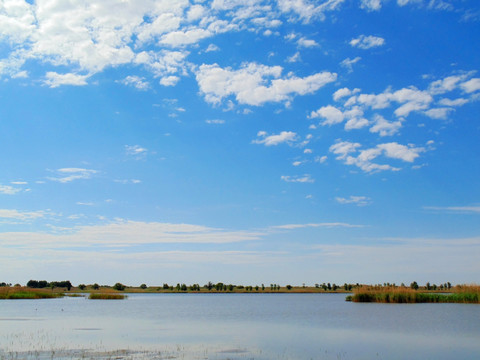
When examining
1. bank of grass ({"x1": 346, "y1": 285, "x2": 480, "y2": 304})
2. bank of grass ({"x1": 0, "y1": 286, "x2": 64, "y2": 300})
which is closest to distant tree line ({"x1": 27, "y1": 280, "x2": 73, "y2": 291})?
bank of grass ({"x1": 0, "y1": 286, "x2": 64, "y2": 300})

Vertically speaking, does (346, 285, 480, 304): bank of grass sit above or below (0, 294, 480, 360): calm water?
above

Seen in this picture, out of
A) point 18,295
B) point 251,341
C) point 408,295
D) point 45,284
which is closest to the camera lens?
point 251,341

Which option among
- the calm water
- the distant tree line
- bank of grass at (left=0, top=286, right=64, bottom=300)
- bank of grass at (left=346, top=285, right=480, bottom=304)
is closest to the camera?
the calm water

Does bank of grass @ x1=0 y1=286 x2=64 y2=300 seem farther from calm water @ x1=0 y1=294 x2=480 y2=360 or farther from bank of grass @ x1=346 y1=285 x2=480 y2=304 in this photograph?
bank of grass @ x1=346 y1=285 x2=480 y2=304

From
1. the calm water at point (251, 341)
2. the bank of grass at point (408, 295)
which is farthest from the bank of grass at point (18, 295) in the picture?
the bank of grass at point (408, 295)

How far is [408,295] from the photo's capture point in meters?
61.8

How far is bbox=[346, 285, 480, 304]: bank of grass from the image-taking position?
59188 millimetres

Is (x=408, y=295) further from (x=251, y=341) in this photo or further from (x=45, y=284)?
(x=45, y=284)

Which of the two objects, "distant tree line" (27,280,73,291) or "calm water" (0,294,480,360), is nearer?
"calm water" (0,294,480,360)

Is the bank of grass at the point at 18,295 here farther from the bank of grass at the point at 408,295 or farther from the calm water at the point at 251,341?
the bank of grass at the point at 408,295

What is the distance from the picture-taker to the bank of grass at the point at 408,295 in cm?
5919

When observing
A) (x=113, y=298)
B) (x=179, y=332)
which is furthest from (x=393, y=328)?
(x=113, y=298)

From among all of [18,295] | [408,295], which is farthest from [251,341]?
[18,295]

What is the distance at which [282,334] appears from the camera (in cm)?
3020
